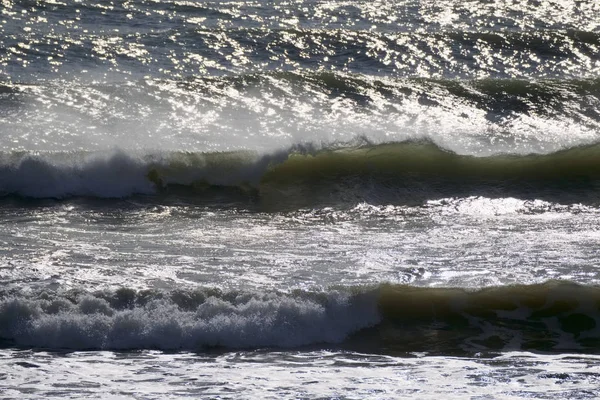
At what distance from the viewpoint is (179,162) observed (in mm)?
10320

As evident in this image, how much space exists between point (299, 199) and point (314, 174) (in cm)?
66

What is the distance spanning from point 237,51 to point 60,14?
290cm

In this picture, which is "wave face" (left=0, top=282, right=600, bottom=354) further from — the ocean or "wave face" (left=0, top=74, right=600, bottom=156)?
"wave face" (left=0, top=74, right=600, bottom=156)

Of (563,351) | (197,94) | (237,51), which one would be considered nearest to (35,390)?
(563,351)

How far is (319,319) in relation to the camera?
6.77m

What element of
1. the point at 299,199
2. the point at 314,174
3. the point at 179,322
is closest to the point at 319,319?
the point at 179,322

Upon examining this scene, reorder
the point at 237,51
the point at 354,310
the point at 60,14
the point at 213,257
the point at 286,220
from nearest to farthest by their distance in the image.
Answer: the point at 354,310, the point at 213,257, the point at 286,220, the point at 237,51, the point at 60,14

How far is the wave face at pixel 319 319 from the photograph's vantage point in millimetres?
6520

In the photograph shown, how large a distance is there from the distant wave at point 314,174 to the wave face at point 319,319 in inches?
115

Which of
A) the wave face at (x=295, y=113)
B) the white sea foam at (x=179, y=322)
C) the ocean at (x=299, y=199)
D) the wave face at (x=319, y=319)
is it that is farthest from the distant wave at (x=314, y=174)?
the white sea foam at (x=179, y=322)

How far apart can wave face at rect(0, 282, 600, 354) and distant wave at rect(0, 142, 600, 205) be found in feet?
9.54

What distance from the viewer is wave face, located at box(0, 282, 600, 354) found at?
21.4 ft

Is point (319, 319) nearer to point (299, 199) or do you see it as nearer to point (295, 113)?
point (299, 199)

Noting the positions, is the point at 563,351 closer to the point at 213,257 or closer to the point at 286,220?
the point at 213,257
